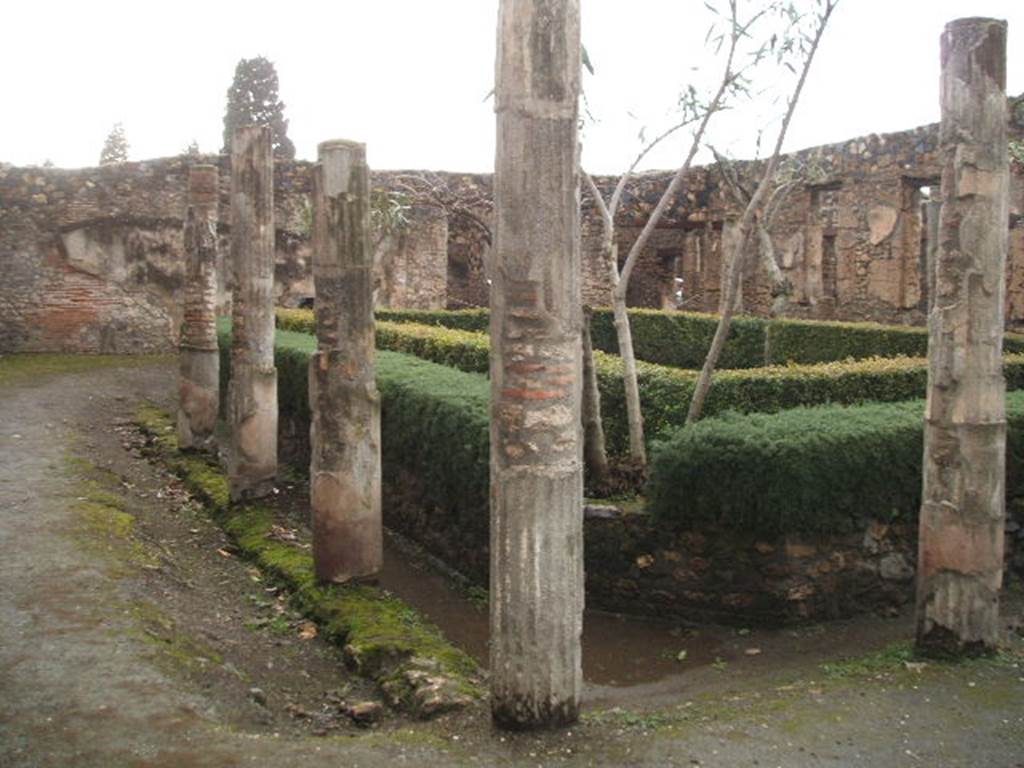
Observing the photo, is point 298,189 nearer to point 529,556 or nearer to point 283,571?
point 283,571

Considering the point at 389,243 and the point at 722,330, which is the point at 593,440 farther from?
the point at 389,243

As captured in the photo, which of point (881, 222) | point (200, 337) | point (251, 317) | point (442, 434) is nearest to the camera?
point (442, 434)

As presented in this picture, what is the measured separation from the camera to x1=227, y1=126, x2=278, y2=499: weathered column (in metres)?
9.13

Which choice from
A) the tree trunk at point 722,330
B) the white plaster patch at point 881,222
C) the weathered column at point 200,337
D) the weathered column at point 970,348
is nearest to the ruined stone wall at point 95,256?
the weathered column at point 200,337

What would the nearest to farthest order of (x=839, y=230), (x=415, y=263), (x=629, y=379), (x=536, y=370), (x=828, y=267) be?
(x=536, y=370)
(x=629, y=379)
(x=839, y=230)
(x=828, y=267)
(x=415, y=263)

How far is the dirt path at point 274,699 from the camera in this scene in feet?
13.8

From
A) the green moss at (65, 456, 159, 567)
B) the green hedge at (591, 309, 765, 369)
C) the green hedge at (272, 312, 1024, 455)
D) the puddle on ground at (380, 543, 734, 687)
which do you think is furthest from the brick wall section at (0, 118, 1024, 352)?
the puddle on ground at (380, 543, 734, 687)

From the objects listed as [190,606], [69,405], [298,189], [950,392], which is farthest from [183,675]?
[298,189]

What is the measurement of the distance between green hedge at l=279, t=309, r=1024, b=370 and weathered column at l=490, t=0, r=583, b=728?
26.4 ft

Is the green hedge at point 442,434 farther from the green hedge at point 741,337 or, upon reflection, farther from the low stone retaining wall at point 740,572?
the green hedge at point 741,337

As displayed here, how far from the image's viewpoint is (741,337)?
16469mm

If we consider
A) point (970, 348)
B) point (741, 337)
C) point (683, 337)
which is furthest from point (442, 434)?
point (683, 337)

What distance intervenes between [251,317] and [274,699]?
15.2 feet

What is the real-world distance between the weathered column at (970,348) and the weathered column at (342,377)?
11.2ft
